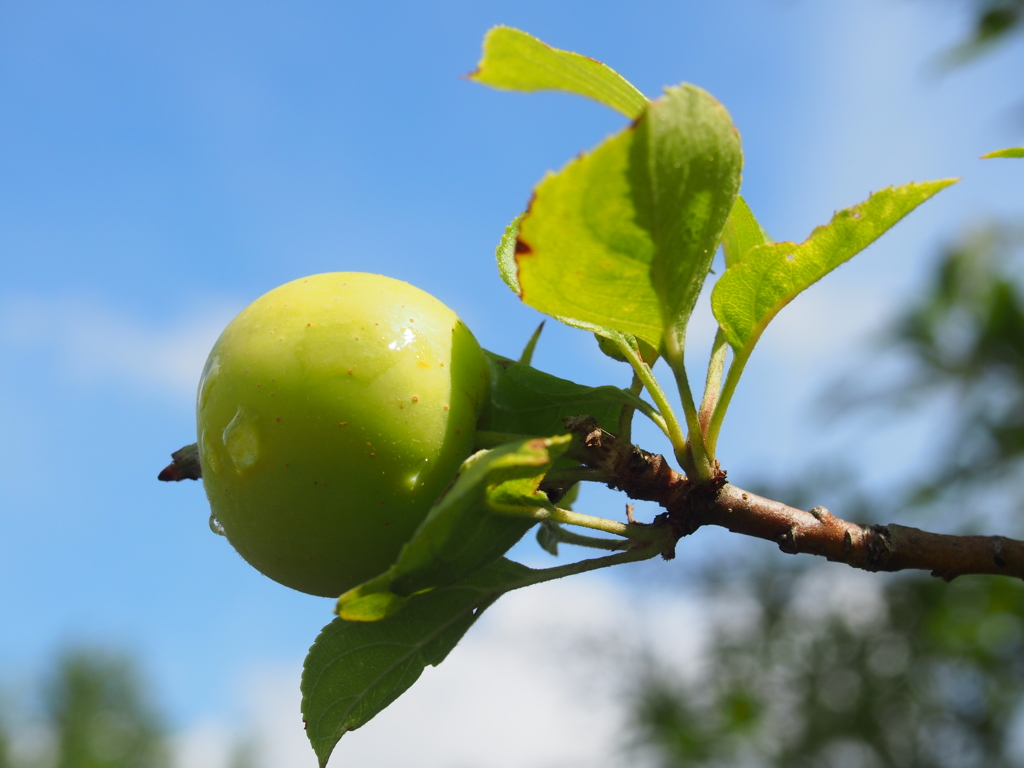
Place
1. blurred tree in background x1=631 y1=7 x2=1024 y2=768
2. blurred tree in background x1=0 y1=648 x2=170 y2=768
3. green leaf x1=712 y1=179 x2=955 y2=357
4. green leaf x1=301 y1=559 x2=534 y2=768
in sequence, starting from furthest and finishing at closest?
blurred tree in background x1=0 y1=648 x2=170 y2=768 < blurred tree in background x1=631 y1=7 x2=1024 y2=768 < green leaf x1=301 y1=559 x2=534 y2=768 < green leaf x1=712 y1=179 x2=955 y2=357

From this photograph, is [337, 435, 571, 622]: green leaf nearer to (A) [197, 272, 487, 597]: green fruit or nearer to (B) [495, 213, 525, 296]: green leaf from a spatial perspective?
(A) [197, 272, 487, 597]: green fruit

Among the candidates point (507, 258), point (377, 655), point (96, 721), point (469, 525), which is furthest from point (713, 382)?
point (96, 721)

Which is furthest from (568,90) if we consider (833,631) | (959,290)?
(833,631)

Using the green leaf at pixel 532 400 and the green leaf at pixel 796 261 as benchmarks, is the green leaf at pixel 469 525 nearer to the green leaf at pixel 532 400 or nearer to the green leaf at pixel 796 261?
the green leaf at pixel 532 400

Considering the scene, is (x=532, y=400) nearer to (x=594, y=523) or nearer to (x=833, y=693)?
(x=594, y=523)

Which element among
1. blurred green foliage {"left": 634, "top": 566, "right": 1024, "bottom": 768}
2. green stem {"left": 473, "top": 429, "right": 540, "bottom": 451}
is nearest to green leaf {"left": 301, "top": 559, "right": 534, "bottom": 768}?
green stem {"left": 473, "top": 429, "right": 540, "bottom": 451}
